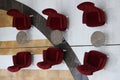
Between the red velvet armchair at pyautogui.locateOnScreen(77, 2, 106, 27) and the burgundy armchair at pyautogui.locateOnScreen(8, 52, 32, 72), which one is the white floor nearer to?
the red velvet armchair at pyautogui.locateOnScreen(77, 2, 106, 27)

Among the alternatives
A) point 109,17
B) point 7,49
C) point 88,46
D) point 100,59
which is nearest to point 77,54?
point 88,46

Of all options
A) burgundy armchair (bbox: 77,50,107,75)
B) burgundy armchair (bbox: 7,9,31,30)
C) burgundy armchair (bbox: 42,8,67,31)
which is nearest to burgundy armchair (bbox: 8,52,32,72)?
burgundy armchair (bbox: 7,9,31,30)

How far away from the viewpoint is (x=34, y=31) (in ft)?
6.59

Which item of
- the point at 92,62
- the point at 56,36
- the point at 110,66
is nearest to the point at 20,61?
the point at 56,36

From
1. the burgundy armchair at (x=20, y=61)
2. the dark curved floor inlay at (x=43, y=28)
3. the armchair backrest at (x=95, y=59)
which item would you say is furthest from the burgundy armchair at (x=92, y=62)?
the burgundy armchair at (x=20, y=61)

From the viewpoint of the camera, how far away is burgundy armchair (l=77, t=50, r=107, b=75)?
5.22 feet

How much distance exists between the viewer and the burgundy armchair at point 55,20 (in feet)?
5.88

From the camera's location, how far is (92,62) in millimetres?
1644

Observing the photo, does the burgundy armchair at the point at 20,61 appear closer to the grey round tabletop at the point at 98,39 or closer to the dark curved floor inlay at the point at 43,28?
the dark curved floor inlay at the point at 43,28

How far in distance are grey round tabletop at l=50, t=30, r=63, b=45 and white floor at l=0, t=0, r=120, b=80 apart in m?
0.04

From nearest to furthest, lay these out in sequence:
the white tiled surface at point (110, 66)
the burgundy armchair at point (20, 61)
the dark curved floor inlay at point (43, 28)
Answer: the white tiled surface at point (110, 66) < the dark curved floor inlay at point (43, 28) < the burgundy armchair at point (20, 61)

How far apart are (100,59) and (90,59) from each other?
0.08 m

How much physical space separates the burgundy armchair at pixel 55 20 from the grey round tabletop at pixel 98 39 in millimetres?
229

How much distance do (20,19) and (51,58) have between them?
411 millimetres
